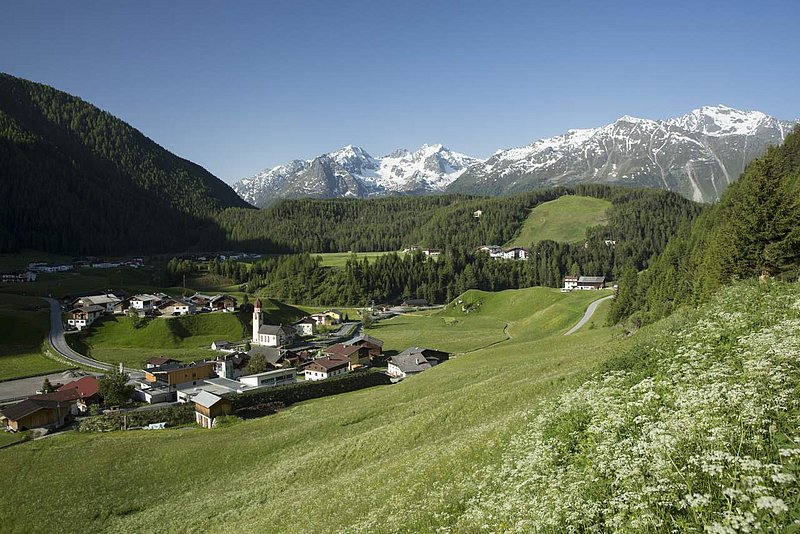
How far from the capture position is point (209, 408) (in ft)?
193

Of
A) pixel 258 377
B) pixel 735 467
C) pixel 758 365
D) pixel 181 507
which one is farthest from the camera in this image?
pixel 258 377

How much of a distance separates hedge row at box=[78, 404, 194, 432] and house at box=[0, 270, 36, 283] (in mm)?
135013

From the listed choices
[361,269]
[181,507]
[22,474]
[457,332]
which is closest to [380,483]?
[181,507]

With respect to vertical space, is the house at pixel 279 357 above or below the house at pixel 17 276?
below

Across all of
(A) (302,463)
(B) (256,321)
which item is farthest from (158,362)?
(A) (302,463)

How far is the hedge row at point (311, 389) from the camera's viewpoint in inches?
2628

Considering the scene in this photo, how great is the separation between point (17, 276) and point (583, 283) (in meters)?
205

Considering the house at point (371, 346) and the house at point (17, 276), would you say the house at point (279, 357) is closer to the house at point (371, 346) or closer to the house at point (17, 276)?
the house at point (371, 346)

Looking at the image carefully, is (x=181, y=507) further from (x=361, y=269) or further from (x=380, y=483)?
(x=361, y=269)

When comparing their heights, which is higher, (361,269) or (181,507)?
(361,269)

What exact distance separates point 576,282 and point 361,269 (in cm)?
8304

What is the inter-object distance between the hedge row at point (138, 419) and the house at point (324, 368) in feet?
76.8

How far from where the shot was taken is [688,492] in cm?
806

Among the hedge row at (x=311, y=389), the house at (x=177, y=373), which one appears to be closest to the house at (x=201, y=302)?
the house at (x=177, y=373)
